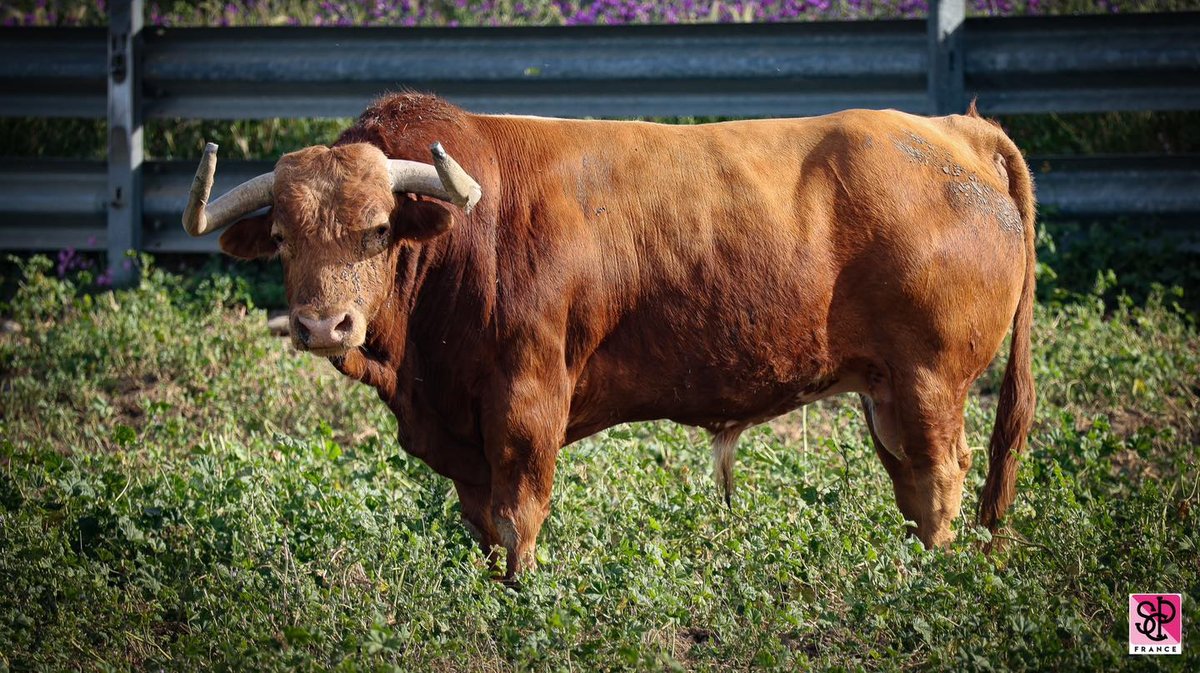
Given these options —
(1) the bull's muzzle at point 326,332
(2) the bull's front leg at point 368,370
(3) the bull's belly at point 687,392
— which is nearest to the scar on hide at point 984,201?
(3) the bull's belly at point 687,392

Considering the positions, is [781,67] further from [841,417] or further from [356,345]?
[356,345]

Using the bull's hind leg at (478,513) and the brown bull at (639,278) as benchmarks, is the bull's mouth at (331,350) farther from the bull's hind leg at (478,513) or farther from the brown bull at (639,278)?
the bull's hind leg at (478,513)

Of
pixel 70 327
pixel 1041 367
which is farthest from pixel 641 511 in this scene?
pixel 70 327

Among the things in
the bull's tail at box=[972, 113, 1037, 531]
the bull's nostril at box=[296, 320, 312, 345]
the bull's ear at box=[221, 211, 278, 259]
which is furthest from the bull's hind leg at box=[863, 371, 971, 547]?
the bull's ear at box=[221, 211, 278, 259]

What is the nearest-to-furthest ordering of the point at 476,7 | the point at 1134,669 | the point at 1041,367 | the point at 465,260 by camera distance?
1. the point at 1134,669
2. the point at 465,260
3. the point at 1041,367
4. the point at 476,7

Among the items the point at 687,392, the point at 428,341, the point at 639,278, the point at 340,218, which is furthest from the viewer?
the point at 687,392

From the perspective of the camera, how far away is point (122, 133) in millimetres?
9492

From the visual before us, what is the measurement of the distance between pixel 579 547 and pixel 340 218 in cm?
180

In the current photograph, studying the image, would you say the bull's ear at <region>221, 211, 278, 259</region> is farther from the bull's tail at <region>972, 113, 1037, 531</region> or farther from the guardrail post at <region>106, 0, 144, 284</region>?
the guardrail post at <region>106, 0, 144, 284</region>

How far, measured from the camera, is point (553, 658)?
171 inches

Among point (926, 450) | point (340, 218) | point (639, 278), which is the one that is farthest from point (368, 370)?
point (926, 450)

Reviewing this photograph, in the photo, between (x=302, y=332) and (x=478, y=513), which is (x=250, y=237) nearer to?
(x=302, y=332)

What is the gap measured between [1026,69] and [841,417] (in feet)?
10.7

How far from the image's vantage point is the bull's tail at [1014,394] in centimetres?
573
